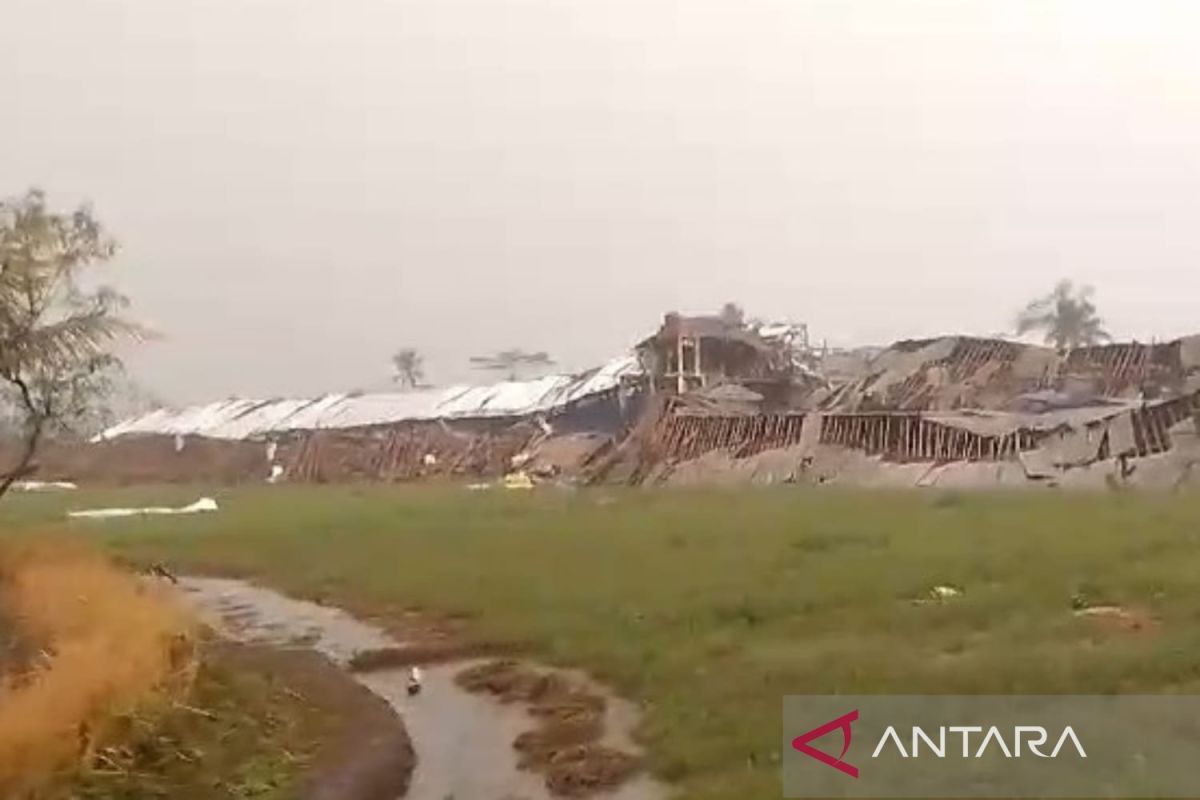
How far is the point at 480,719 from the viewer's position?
50.4 feet

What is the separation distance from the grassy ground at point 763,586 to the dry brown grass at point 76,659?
439 centimetres

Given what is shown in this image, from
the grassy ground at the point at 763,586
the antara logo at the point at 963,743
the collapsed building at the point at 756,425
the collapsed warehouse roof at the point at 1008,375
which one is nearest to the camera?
the antara logo at the point at 963,743

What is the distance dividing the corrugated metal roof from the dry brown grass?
1699 inches

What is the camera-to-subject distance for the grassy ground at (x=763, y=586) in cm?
1221

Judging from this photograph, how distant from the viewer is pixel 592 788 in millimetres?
11961

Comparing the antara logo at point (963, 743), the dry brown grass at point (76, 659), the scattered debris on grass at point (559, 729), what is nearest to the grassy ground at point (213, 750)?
the dry brown grass at point (76, 659)

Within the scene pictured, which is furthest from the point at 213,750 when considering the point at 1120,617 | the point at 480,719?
the point at 1120,617

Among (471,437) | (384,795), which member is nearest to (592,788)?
(384,795)

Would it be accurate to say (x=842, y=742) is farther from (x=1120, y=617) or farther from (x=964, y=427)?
(x=964, y=427)

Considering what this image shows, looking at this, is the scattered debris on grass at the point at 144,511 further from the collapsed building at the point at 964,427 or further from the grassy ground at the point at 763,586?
the collapsed building at the point at 964,427

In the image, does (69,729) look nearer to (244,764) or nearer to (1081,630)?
(244,764)

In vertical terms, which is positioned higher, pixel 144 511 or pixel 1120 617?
pixel 1120 617

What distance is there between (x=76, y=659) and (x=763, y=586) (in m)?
8.36

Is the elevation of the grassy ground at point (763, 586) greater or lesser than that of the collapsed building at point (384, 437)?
greater
